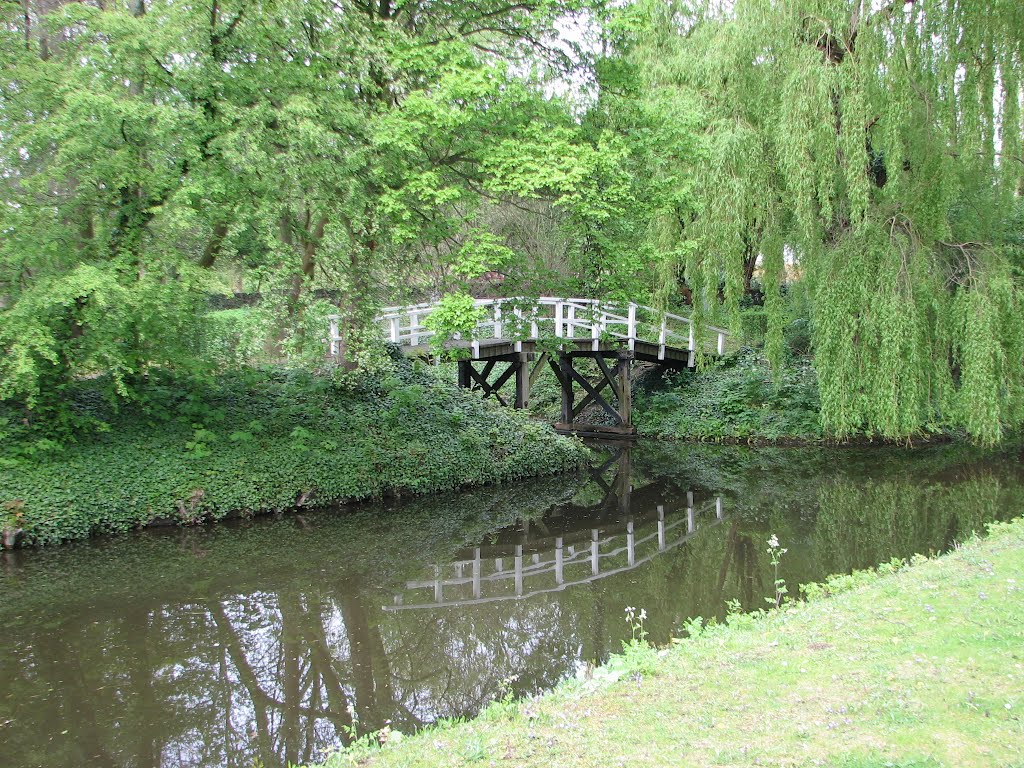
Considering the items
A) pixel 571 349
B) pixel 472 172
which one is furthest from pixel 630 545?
pixel 571 349

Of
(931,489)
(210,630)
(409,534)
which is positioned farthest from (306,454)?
(931,489)

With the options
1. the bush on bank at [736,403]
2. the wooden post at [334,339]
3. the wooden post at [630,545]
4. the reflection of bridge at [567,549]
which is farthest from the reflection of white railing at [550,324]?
the wooden post at [630,545]

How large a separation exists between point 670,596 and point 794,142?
8.65 meters

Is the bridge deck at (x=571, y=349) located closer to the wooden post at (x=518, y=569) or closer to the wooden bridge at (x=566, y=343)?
the wooden bridge at (x=566, y=343)

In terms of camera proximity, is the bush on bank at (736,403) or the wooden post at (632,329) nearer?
the bush on bank at (736,403)

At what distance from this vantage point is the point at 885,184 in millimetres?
13398

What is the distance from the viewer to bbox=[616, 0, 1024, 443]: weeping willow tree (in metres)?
12.3

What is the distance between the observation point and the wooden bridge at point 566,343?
15633 millimetres

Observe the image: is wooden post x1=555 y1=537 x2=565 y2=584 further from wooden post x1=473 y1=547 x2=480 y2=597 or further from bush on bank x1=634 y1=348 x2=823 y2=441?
bush on bank x1=634 y1=348 x2=823 y2=441

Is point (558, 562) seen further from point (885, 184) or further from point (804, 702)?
point (885, 184)

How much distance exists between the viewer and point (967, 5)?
1207 centimetres

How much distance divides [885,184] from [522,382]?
29.1 feet

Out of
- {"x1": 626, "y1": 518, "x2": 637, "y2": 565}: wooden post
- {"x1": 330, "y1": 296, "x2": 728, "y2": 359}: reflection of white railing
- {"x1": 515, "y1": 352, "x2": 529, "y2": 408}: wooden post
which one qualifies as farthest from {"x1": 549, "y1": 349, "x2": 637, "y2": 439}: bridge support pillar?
{"x1": 626, "y1": 518, "x2": 637, "y2": 565}: wooden post

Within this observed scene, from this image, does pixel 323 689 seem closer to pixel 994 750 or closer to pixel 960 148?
pixel 994 750
